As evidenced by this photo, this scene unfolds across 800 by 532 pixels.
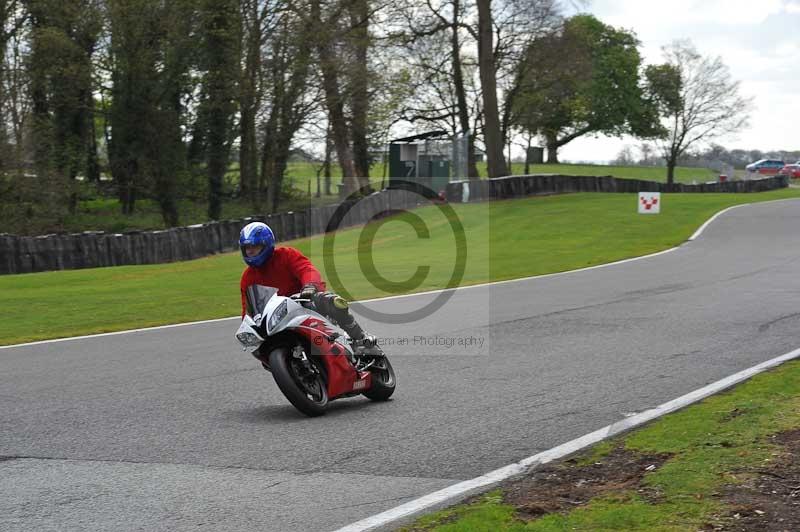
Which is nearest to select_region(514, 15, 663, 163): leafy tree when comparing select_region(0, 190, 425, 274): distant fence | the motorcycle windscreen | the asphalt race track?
select_region(0, 190, 425, 274): distant fence

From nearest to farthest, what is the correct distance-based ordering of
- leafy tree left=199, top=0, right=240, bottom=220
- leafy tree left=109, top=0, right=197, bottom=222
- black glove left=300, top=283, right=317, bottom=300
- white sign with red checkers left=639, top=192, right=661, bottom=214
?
black glove left=300, top=283, right=317, bottom=300 → leafy tree left=109, top=0, right=197, bottom=222 → white sign with red checkers left=639, top=192, right=661, bottom=214 → leafy tree left=199, top=0, right=240, bottom=220

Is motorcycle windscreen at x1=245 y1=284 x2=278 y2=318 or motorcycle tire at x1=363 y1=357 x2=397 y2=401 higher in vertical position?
motorcycle windscreen at x1=245 y1=284 x2=278 y2=318

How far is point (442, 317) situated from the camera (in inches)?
581

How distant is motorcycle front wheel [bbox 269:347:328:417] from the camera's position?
7.84 meters

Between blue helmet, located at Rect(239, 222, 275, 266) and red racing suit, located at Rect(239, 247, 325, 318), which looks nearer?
blue helmet, located at Rect(239, 222, 275, 266)

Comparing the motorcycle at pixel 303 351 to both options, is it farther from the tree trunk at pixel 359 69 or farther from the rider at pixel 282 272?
the tree trunk at pixel 359 69

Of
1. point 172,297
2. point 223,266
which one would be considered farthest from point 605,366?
point 223,266

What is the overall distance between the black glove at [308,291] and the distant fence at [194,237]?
60.6 ft

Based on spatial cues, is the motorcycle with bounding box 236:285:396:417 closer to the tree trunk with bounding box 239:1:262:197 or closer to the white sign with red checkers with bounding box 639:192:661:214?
the white sign with red checkers with bounding box 639:192:661:214

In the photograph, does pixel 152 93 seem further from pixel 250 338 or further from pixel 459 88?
pixel 250 338

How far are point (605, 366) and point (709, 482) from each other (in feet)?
15.3

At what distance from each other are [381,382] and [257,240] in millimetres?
1771

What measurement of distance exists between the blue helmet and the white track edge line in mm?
2813

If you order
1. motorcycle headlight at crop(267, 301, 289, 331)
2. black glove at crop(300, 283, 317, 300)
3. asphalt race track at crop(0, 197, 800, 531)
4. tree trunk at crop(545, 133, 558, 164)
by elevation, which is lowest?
asphalt race track at crop(0, 197, 800, 531)
